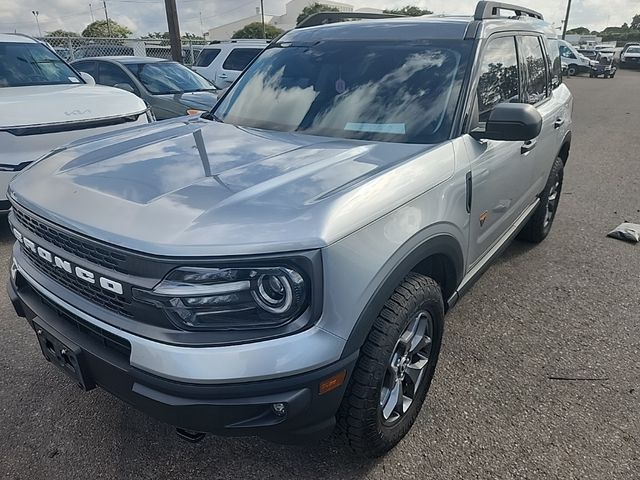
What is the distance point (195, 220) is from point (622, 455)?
216cm

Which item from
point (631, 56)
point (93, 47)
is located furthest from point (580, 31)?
point (93, 47)

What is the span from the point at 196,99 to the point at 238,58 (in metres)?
5.30

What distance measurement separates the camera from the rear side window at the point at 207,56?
464 inches

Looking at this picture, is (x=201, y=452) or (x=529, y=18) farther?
(x=529, y=18)

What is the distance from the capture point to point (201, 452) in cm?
230

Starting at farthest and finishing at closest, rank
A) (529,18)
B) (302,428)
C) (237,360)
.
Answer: (529,18)
(302,428)
(237,360)

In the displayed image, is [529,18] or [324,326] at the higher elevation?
[529,18]

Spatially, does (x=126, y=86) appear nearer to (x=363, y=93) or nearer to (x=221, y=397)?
(x=363, y=93)

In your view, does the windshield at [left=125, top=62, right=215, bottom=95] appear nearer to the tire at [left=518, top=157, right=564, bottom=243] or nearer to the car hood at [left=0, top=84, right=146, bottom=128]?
the car hood at [left=0, top=84, right=146, bottom=128]

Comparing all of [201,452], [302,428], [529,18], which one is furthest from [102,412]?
[529,18]

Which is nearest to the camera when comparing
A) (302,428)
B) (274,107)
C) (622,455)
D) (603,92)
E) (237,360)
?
(237,360)

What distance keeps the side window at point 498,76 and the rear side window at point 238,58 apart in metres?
8.77

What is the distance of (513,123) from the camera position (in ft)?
7.61

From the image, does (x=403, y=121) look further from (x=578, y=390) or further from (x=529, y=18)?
(x=529, y=18)
